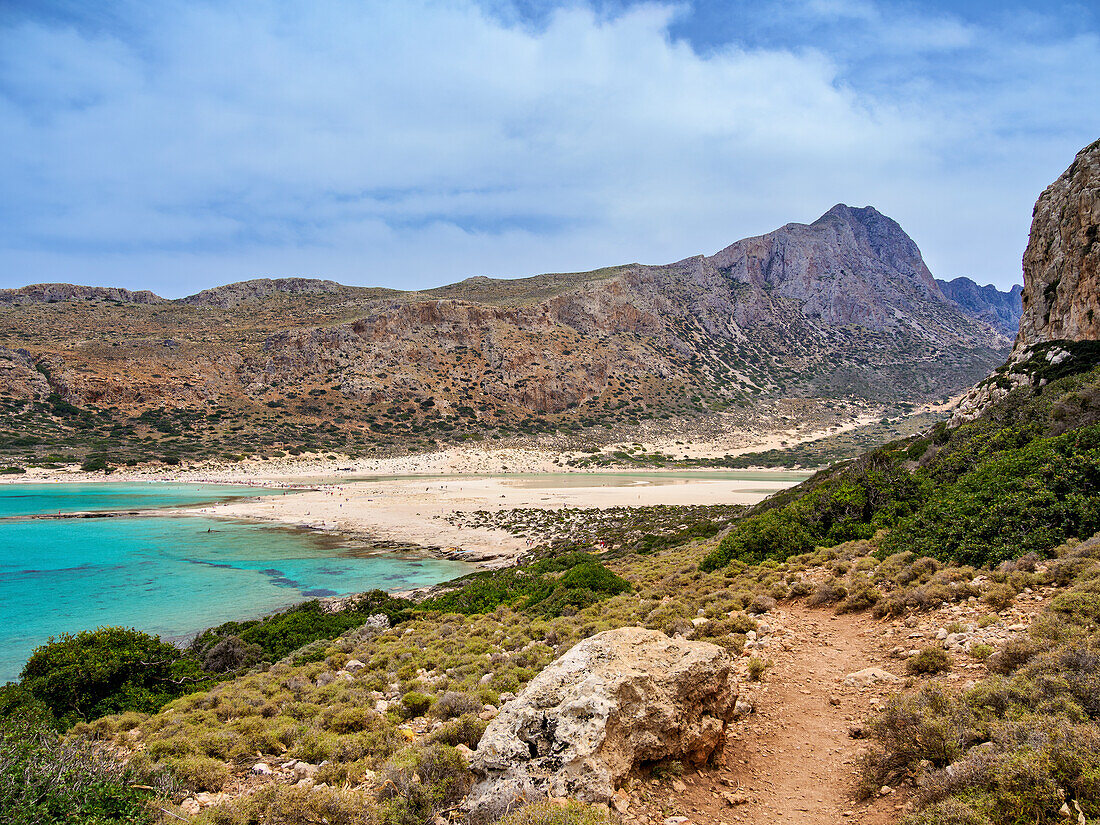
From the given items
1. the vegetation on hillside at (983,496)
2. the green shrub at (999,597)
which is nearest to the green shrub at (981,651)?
the green shrub at (999,597)

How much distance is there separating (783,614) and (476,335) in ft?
291

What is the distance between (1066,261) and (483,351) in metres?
77.8

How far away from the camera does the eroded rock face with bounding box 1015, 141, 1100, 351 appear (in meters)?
20.1

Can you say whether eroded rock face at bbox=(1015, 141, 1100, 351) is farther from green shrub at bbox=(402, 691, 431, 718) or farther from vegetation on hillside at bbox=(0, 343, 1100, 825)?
green shrub at bbox=(402, 691, 431, 718)

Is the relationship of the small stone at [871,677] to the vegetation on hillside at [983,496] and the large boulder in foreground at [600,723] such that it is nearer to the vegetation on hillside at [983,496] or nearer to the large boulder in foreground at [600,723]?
the large boulder in foreground at [600,723]

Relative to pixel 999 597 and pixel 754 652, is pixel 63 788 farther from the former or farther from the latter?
pixel 999 597

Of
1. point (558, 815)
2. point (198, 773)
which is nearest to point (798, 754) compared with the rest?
point (558, 815)

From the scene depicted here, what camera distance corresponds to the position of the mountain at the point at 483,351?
6769cm

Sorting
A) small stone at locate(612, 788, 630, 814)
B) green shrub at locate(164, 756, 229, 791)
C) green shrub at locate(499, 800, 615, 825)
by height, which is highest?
green shrub at locate(499, 800, 615, 825)

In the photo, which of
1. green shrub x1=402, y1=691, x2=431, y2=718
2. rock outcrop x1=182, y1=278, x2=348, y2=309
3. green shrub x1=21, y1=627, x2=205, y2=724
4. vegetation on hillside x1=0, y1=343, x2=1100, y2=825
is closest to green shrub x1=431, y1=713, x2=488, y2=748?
vegetation on hillside x1=0, y1=343, x2=1100, y2=825

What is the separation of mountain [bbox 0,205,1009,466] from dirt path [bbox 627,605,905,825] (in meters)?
66.3

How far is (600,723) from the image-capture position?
3.47 m

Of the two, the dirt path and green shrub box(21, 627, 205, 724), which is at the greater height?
the dirt path

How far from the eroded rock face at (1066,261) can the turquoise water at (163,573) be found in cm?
2668
